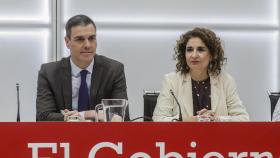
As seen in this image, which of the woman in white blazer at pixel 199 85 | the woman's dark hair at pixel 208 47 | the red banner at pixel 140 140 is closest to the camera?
the red banner at pixel 140 140

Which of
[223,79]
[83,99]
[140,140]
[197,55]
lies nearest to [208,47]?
[197,55]

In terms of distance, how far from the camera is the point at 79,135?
1.59m

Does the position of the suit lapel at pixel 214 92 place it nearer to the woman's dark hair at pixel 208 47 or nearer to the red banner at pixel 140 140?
the woman's dark hair at pixel 208 47

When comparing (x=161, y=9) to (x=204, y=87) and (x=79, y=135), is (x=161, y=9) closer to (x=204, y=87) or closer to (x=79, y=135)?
(x=204, y=87)

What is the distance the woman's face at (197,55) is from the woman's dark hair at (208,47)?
2cm

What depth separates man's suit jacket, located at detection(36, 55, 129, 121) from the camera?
8.77 feet

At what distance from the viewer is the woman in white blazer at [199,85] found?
278 centimetres

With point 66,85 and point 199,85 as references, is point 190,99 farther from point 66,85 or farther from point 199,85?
point 66,85

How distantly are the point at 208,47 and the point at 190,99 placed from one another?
338mm

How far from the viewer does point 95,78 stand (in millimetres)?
2744

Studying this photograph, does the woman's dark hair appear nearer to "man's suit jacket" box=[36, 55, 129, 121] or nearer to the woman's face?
the woman's face

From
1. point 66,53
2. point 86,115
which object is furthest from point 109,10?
point 86,115

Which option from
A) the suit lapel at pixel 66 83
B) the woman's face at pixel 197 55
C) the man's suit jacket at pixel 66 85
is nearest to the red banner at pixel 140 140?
the man's suit jacket at pixel 66 85

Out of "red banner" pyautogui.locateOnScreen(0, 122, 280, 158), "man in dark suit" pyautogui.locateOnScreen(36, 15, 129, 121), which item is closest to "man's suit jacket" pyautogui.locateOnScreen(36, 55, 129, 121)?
"man in dark suit" pyautogui.locateOnScreen(36, 15, 129, 121)
